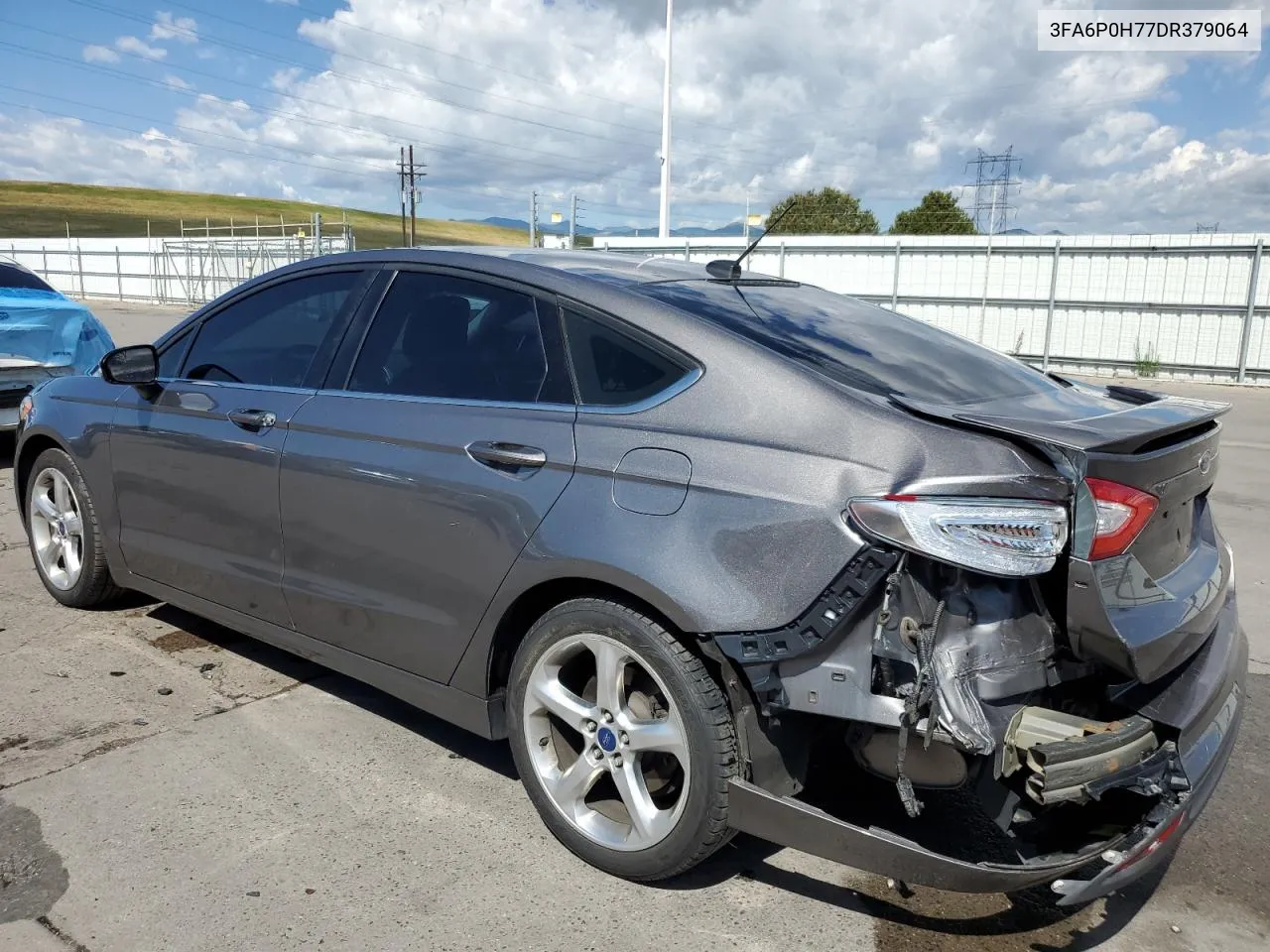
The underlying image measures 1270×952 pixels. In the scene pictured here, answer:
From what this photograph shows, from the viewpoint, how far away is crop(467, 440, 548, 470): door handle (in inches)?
109

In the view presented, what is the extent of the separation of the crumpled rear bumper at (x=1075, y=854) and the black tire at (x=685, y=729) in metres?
0.07

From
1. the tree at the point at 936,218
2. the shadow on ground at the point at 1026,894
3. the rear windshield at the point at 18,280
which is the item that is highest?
the tree at the point at 936,218

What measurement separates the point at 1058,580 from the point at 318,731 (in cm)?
258

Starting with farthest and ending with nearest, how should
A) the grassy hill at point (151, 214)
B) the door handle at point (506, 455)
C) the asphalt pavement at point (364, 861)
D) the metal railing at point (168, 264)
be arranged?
the grassy hill at point (151, 214), the metal railing at point (168, 264), the door handle at point (506, 455), the asphalt pavement at point (364, 861)

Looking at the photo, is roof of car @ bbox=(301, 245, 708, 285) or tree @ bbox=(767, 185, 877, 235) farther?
tree @ bbox=(767, 185, 877, 235)

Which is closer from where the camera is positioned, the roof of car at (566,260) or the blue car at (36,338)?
the roof of car at (566,260)

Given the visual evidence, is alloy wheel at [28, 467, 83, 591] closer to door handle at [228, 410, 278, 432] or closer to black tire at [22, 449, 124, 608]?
black tire at [22, 449, 124, 608]

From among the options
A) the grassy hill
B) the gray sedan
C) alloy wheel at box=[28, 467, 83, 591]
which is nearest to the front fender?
alloy wheel at box=[28, 467, 83, 591]

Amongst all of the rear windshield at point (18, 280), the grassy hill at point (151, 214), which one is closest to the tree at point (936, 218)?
the grassy hill at point (151, 214)

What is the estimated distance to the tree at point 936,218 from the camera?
48438mm

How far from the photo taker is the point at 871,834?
228 centimetres

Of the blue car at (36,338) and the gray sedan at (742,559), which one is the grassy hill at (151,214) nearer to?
the blue car at (36,338)

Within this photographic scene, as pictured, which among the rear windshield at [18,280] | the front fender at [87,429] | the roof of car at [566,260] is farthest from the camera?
the rear windshield at [18,280]

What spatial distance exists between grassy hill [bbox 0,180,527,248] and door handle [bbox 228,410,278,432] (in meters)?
62.1
